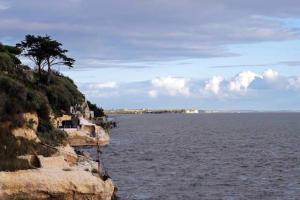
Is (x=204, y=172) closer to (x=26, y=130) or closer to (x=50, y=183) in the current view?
(x=26, y=130)

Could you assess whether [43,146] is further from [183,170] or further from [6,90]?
[183,170]

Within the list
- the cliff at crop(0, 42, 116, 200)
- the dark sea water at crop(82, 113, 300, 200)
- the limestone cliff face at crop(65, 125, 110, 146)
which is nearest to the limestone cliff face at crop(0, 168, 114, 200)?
the cliff at crop(0, 42, 116, 200)

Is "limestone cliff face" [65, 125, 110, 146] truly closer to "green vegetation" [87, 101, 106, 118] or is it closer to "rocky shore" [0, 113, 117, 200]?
"rocky shore" [0, 113, 117, 200]

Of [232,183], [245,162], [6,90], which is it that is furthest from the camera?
[245,162]

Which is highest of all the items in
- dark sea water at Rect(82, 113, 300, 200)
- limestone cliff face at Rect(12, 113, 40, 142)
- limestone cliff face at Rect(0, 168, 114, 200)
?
limestone cliff face at Rect(12, 113, 40, 142)

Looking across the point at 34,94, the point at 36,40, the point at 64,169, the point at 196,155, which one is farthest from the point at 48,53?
the point at 64,169

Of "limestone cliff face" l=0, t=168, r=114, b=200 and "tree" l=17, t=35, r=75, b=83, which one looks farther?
"tree" l=17, t=35, r=75, b=83

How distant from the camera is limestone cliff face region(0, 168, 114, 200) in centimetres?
3014

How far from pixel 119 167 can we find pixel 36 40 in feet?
119

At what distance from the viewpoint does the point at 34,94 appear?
45969mm

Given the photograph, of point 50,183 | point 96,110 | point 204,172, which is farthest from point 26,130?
point 96,110

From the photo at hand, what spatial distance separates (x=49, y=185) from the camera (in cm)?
3066

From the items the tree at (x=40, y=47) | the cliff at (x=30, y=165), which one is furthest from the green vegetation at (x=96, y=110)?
the cliff at (x=30, y=165)

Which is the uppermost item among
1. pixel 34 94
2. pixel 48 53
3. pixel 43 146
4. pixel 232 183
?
pixel 48 53
